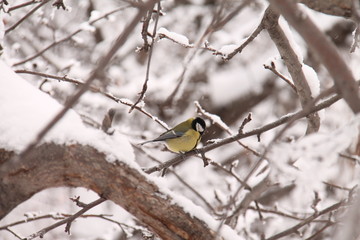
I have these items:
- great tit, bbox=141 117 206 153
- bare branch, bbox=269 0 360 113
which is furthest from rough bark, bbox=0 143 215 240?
great tit, bbox=141 117 206 153

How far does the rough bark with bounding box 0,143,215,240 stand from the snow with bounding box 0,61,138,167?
1.4 inches

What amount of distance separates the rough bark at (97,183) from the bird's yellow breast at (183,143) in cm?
194

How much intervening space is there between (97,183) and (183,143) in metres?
2.05

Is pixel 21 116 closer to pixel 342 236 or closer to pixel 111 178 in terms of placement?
pixel 111 178

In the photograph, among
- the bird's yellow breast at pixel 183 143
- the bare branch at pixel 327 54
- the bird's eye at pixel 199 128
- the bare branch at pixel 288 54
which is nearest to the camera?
the bare branch at pixel 327 54

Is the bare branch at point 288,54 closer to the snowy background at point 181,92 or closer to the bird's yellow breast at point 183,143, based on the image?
the snowy background at point 181,92

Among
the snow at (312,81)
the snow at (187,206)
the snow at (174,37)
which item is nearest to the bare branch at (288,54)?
the snow at (312,81)

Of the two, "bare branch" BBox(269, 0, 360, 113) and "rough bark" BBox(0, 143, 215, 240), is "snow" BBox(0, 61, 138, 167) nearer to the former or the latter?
"rough bark" BBox(0, 143, 215, 240)

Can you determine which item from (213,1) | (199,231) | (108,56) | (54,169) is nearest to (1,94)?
(54,169)

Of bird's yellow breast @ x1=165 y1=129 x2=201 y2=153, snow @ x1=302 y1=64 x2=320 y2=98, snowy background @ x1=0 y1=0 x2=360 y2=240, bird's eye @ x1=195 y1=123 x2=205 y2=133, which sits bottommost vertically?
snow @ x1=302 y1=64 x2=320 y2=98

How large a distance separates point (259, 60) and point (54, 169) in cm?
653

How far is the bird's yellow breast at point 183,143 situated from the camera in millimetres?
4168

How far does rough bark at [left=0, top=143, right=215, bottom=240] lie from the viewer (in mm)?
2119

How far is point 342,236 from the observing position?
41.6 inches
